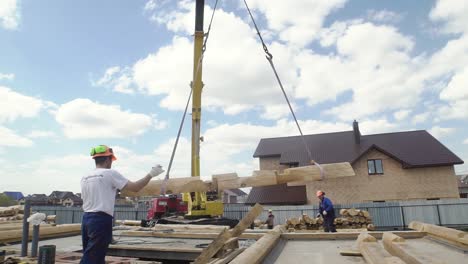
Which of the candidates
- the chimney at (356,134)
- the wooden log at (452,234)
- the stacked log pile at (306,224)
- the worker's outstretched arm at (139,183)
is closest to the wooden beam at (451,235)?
the wooden log at (452,234)

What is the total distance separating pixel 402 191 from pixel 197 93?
2338 centimetres

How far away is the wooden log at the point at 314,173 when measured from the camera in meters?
6.23

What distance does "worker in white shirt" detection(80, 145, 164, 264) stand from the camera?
3.76 m

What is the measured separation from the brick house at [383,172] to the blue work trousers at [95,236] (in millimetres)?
26871

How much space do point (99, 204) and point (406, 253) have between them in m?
3.39

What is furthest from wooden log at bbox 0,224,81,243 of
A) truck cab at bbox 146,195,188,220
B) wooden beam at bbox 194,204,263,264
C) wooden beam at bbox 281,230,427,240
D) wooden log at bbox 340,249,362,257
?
wooden log at bbox 340,249,362,257

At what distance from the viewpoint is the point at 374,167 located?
29.5 metres

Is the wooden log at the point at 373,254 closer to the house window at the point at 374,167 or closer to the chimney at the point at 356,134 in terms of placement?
the house window at the point at 374,167

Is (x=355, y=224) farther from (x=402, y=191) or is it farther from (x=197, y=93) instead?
(x=402, y=191)

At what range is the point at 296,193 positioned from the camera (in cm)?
3067

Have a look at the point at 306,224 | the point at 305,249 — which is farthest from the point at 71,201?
the point at 305,249

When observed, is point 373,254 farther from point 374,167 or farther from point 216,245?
point 374,167

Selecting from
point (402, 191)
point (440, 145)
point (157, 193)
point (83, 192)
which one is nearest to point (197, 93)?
point (157, 193)

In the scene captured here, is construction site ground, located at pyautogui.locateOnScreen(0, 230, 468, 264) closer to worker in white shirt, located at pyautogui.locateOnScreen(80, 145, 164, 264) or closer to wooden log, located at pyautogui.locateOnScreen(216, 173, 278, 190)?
wooden log, located at pyautogui.locateOnScreen(216, 173, 278, 190)
